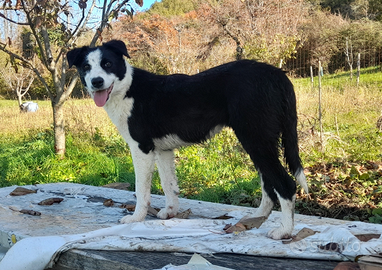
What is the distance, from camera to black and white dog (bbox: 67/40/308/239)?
2.44 metres

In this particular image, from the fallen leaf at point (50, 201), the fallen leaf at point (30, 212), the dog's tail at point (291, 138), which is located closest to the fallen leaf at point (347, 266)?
the dog's tail at point (291, 138)

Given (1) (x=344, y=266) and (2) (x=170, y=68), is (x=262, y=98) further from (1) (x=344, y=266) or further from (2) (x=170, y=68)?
(2) (x=170, y=68)

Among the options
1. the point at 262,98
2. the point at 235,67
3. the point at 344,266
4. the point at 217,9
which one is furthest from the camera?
the point at 217,9

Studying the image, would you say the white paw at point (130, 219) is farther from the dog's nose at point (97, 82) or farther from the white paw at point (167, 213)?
the dog's nose at point (97, 82)

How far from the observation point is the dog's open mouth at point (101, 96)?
2.87 metres

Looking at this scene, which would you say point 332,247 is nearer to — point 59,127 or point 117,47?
point 117,47

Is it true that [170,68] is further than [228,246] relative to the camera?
Yes

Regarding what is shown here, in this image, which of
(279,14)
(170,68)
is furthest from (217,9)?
(170,68)

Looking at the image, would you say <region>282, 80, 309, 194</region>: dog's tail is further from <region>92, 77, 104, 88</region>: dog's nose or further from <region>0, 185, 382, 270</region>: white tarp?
<region>92, 77, 104, 88</region>: dog's nose

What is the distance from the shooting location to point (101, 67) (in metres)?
2.88

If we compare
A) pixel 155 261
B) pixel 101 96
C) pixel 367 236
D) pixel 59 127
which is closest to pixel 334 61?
pixel 59 127

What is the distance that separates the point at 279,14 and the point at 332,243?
479 inches

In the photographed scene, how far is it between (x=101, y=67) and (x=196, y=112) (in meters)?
0.87

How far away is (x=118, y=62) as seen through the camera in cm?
299
